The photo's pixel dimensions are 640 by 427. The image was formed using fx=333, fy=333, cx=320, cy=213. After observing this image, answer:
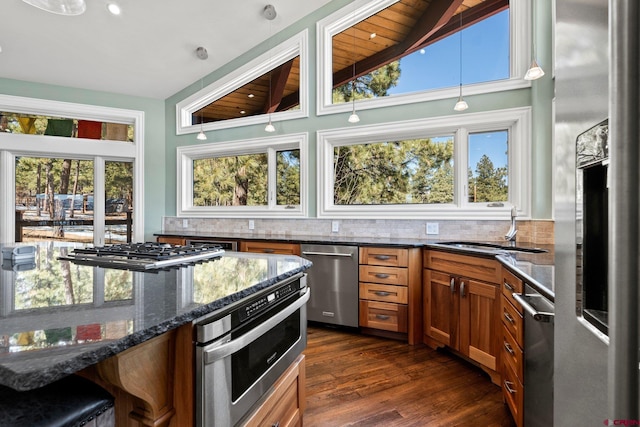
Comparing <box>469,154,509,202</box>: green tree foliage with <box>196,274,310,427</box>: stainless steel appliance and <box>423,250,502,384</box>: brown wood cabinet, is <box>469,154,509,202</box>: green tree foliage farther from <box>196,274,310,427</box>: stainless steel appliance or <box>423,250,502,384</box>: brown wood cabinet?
<box>196,274,310,427</box>: stainless steel appliance

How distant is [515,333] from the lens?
165 centimetres

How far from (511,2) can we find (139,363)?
150 inches

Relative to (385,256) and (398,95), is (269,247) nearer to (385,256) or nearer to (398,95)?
(385,256)

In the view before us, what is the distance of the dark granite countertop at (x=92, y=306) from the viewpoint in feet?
1.88

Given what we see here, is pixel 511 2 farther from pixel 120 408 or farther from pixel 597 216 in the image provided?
pixel 120 408

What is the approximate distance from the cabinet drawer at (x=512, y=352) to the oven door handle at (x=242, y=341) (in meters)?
1.10

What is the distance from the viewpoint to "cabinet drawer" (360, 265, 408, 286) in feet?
9.38

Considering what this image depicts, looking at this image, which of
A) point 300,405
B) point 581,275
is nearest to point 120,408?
point 300,405

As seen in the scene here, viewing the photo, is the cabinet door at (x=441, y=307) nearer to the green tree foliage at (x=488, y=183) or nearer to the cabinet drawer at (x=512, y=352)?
the cabinet drawer at (x=512, y=352)

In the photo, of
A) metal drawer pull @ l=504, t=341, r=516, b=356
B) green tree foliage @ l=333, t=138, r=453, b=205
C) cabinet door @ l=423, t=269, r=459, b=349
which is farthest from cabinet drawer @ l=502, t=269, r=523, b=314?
green tree foliage @ l=333, t=138, r=453, b=205

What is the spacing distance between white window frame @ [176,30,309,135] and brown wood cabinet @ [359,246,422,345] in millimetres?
1966

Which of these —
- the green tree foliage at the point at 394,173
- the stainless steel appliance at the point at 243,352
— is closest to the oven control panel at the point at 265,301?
the stainless steel appliance at the point at 243,352

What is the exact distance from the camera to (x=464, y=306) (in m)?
2.41

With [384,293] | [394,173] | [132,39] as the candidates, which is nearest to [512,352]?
[384,293]
